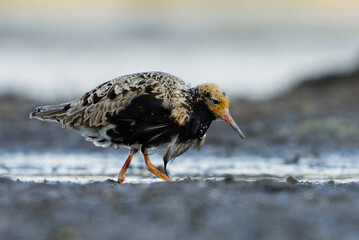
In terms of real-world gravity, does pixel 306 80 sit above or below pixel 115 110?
below

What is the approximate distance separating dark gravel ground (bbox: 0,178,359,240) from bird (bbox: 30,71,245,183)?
1266mm

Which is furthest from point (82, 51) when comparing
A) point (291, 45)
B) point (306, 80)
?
point (306, 80)

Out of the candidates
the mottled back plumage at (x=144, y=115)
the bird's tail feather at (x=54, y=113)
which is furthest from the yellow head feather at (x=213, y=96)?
the bird's tail feather at (x=54, y=113)

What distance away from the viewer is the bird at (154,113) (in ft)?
23.3

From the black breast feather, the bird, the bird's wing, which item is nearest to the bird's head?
the bird

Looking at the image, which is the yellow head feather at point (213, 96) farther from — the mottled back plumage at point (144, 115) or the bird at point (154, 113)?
the mottled back plumage at point (144, 115)

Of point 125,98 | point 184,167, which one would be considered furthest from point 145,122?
point 184,167

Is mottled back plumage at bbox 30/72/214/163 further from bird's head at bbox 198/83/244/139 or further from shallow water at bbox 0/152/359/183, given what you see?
shallow water at bbox 0/152/359/183

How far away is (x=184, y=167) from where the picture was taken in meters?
8.69

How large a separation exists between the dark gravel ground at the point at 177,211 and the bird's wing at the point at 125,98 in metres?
1.32

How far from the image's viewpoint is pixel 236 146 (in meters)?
10.3

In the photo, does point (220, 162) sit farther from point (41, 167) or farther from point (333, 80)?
point (333, 80)

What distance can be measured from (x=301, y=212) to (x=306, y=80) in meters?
13.4

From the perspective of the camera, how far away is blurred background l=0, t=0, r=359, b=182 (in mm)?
9312
